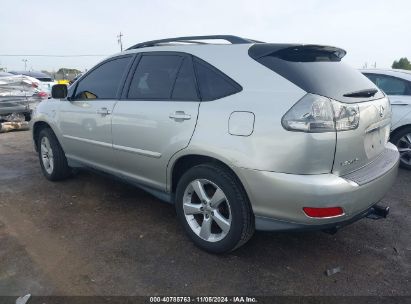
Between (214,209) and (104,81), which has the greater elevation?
(104,81)


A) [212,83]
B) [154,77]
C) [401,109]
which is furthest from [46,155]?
[401,109]

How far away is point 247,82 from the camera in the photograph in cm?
265

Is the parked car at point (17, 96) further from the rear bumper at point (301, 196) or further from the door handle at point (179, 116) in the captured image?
the rear bumper at point (301, 196)

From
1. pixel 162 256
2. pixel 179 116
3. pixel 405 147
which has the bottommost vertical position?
pixel 162 256

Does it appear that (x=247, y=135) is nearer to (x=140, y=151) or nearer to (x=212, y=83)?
(x=212, y=83)

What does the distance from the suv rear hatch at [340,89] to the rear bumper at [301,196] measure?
125 mm

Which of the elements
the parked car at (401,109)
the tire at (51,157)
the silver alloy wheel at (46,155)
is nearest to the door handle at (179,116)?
the tire at (51,157)

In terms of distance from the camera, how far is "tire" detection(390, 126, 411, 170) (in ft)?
17.8

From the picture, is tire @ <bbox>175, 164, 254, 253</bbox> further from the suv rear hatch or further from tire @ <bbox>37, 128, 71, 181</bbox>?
tire @ <bbox>37, 128, 71, 181</bbox>

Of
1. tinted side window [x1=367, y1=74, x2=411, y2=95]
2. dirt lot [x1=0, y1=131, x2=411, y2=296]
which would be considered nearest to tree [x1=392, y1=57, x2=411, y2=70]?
tinted side window [x1=367, y1=74, x2=411, y2=95]

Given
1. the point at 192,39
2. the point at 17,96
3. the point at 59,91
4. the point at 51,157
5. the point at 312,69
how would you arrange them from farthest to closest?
the point at 17,96
the point at 51,157
the point at 59,91
the point at 192,39
the point at 312,69

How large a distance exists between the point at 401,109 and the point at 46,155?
5.09m

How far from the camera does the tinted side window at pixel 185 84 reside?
9.77 feet

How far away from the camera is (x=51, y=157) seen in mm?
4789
